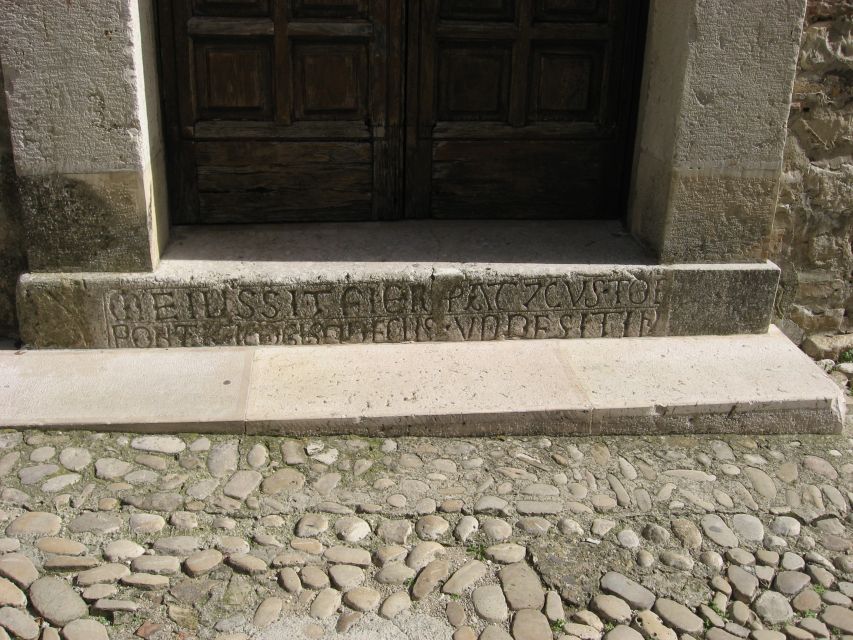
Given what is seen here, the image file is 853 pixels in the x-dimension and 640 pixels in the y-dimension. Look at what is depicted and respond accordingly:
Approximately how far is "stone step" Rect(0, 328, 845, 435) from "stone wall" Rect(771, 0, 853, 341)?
0.51 metres

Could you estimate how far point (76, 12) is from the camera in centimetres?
308

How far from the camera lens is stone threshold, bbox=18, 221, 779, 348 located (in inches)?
135

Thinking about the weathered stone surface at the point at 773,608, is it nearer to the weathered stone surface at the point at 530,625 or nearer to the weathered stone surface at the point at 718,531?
the weathered stone surface at the point at 718,531

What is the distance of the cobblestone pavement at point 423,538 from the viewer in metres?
2.39

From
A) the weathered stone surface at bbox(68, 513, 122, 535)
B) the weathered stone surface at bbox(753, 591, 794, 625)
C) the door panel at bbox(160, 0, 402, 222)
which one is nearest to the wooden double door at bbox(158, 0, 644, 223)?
the door panel at bbox(160, 0, 402, 222)

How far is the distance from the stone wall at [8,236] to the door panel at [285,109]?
0.73 m

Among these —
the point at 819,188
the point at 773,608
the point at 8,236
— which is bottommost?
the point at 773,608

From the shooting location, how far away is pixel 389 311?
356cm

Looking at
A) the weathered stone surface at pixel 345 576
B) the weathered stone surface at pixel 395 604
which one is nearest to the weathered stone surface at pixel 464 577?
the weathered stone surface at pixel 395 604

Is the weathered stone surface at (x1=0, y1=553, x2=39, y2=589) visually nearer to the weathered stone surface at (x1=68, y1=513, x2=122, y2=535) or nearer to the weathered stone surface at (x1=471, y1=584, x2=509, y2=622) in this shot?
the weathered stone surface at (x1=68, y1=513, x2=122, y2=535)

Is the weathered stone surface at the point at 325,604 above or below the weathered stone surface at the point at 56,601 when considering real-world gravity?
below

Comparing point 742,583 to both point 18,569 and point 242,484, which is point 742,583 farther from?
point 18,569

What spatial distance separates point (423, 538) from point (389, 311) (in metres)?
1.13

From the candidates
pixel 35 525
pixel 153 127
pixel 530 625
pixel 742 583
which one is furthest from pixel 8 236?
pixel 742 583
